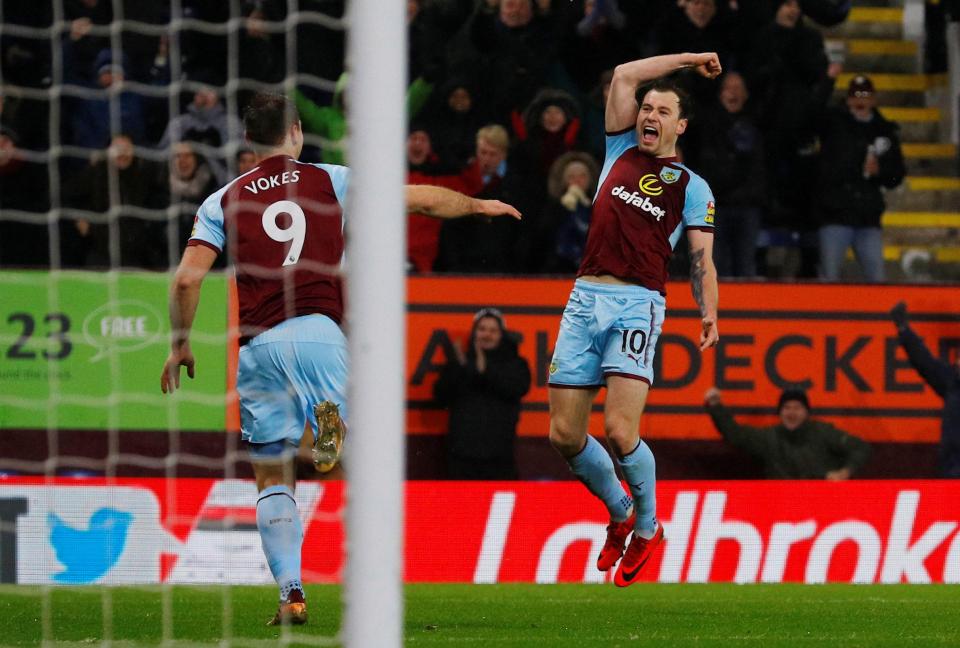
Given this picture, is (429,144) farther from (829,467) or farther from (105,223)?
(829,467)

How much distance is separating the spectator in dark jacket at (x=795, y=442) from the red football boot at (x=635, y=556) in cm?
373

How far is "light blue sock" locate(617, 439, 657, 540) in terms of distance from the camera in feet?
24.2

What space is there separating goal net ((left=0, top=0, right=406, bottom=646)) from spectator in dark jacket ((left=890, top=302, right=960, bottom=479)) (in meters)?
3.76

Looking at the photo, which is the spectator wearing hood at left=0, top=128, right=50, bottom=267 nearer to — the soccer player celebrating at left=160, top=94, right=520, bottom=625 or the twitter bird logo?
the twitter bird logo

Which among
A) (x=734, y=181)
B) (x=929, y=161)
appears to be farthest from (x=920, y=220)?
(x=734, y=181)

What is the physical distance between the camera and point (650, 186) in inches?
291

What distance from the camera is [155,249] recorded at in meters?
10.9

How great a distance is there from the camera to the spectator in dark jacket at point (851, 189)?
1194 centimetres

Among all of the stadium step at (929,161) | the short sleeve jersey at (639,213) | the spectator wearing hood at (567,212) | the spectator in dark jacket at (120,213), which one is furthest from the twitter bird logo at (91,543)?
the stadium step at (929,161)

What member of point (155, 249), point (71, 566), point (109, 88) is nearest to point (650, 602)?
point (71, 566)

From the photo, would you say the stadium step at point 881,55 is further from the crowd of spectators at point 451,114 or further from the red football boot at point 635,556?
the red football boot at point 635,556

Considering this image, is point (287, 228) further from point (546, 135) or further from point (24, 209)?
point (546, 135)

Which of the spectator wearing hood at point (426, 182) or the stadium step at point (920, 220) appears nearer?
the spectator wearing hood at point (426, 182)

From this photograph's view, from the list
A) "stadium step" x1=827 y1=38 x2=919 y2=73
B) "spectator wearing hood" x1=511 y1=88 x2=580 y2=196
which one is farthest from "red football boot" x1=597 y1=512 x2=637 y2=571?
"stadium step" x1=827 y1=38 x2=919 y2=73
